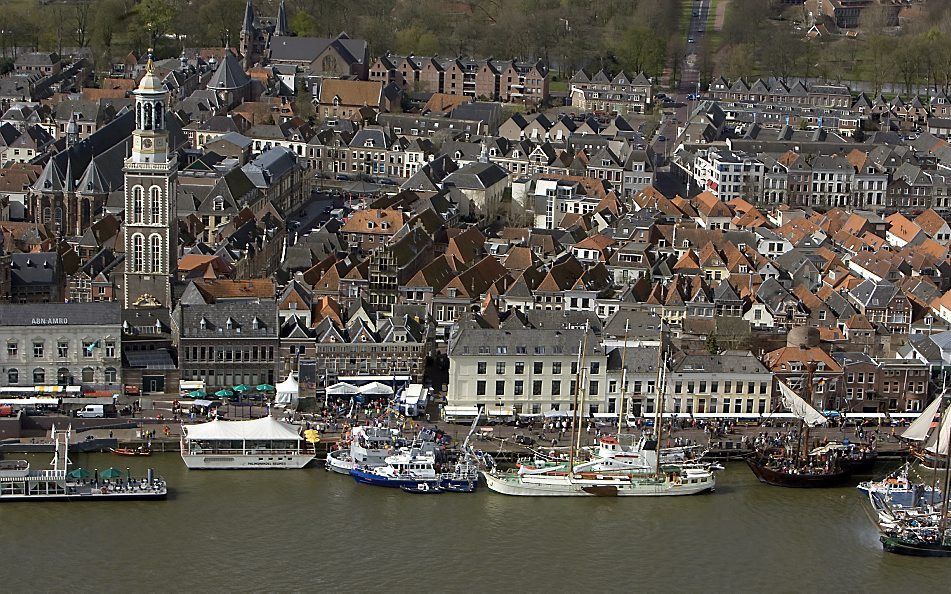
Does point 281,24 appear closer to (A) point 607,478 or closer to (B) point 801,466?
(A) point 607,478

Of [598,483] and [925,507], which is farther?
[598,483]

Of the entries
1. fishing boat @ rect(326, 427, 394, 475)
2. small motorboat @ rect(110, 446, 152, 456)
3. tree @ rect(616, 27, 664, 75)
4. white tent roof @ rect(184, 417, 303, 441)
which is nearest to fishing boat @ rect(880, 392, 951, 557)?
fishing boat @ rect(326, 427, 394, 475)

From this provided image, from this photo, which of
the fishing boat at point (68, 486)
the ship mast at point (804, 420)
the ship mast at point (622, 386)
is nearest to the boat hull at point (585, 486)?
the ship mast at point (622, 386)

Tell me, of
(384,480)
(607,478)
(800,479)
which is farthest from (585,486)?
(800,479)

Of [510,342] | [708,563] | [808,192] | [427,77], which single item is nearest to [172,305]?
[510,342]

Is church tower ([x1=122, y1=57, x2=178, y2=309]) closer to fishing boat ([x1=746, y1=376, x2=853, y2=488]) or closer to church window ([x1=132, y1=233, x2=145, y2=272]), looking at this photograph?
church window ([x1=132, y1=233, x2=145, y2=272])

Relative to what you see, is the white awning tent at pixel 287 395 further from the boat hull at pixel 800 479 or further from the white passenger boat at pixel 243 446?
the boat hull at pixel 800 479
